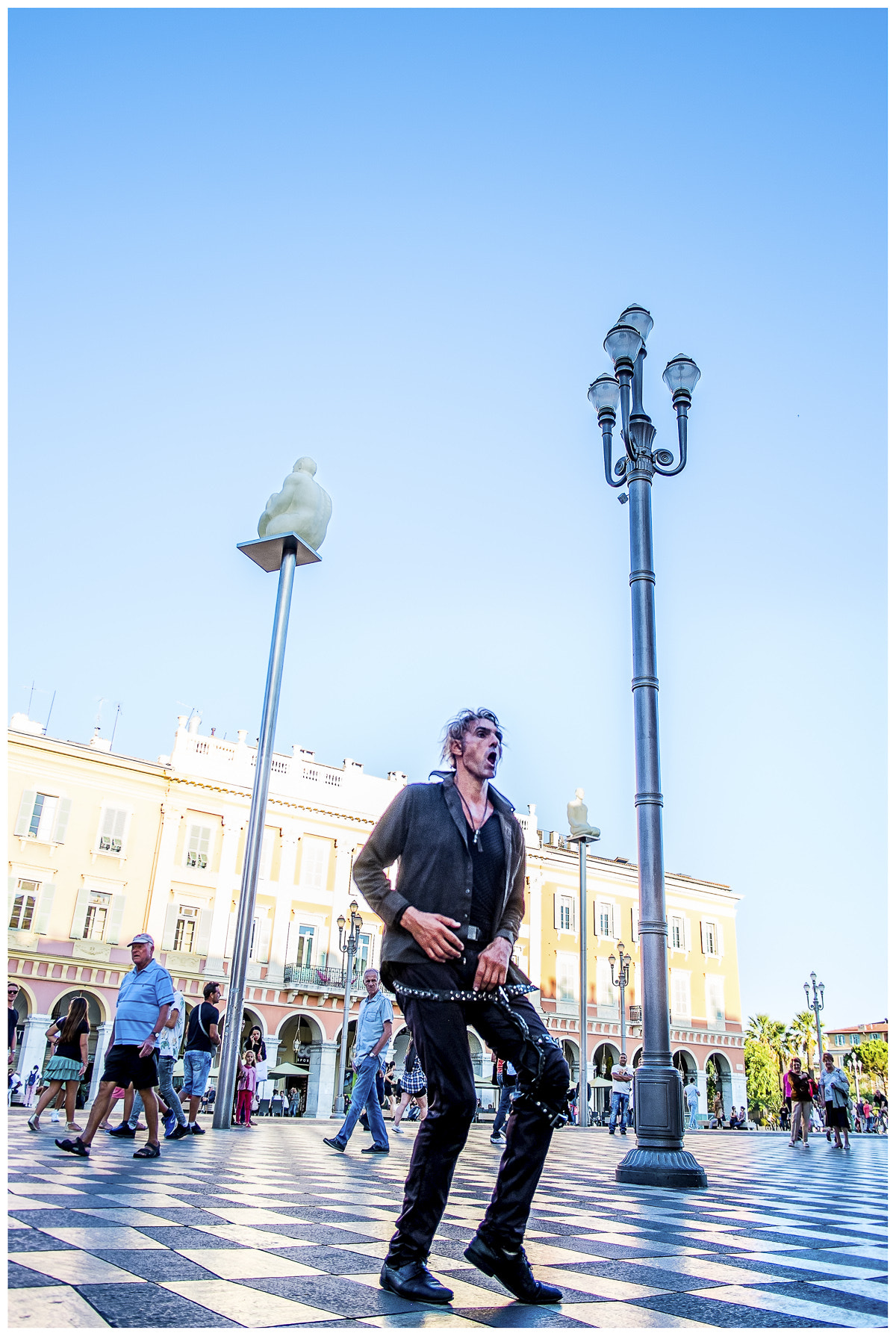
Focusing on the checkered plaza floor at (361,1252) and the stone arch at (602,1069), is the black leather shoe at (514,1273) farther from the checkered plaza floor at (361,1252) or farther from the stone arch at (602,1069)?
the stone arch at (602,1069)

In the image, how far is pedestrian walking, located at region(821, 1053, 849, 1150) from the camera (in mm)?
15133


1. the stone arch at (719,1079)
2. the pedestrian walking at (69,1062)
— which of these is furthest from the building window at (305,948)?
the pedestrian walking at (69,1062)

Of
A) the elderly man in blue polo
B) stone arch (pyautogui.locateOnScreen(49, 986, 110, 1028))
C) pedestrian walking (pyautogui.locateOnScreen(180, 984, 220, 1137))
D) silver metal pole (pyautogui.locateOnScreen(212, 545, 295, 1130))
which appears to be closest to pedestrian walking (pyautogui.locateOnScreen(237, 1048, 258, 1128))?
silver metal pole (pyautogui.locateOnScreen(212, 545, 295, 1130))

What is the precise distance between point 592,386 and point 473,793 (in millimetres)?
8733

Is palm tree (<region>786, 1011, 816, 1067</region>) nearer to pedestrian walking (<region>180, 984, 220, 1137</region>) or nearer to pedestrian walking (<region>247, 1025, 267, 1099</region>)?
pedestrian walking (<region>247, 1025, 267, 1099</region>)

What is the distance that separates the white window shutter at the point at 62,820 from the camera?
106 feet

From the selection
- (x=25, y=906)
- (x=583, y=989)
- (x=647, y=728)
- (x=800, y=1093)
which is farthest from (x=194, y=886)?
(x=647, y=728)

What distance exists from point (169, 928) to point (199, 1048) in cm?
2379

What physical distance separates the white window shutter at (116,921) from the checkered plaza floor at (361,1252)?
27254 mm

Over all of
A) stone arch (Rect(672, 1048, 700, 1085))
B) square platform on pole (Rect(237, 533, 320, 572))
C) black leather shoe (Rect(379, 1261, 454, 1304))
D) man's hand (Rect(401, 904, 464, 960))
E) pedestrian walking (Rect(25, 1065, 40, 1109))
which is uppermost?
square platform on pole (Rect(237, 533, 320, 572))

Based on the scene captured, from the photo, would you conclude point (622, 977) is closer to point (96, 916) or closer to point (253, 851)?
point (96, 916)

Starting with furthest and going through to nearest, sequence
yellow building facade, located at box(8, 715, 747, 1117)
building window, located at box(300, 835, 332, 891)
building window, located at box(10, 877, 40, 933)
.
→ building window, located at box(300, 835, 332, 891) → yellow building facade, located at box(8, 715, 747, 1117) → building window, located at box(10, 877, 40, 933)

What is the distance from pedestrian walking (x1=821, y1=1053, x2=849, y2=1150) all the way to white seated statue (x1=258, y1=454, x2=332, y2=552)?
11281 mm

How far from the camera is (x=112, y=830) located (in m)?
33.3
